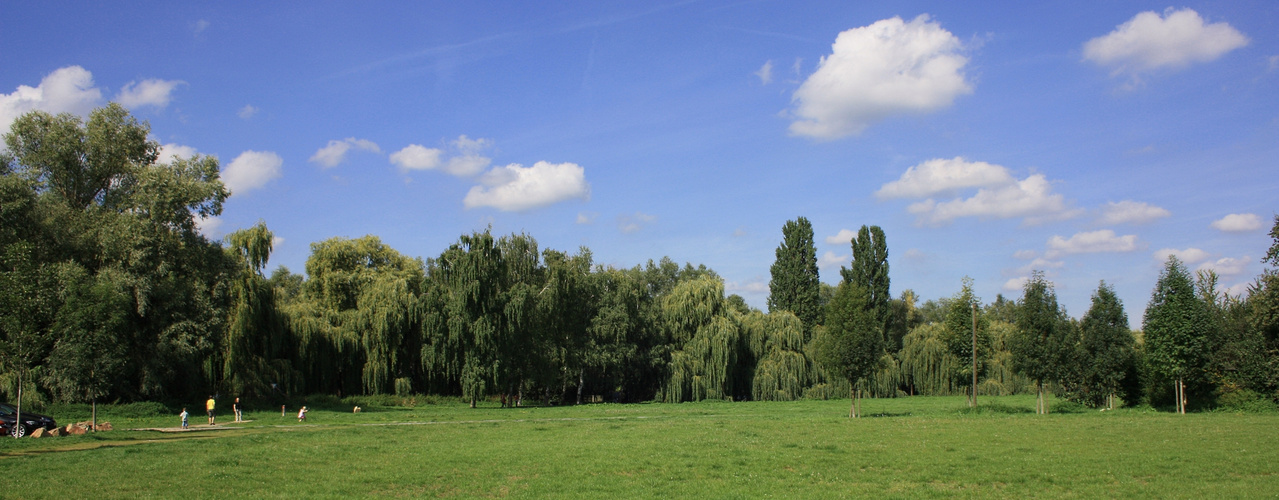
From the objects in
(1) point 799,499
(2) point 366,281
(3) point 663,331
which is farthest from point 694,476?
(2) point 366,281

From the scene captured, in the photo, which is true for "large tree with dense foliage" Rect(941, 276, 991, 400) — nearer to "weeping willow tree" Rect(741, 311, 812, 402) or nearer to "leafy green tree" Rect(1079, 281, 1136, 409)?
"leafy green tree" Rect(1079, 281, 1136, 409)

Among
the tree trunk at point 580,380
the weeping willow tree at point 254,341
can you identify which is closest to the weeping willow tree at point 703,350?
the tree trunk at point 580,380

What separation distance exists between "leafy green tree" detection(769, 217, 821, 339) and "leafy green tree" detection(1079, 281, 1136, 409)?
28499 mm

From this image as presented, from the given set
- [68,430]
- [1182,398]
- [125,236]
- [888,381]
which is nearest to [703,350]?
[888,381]

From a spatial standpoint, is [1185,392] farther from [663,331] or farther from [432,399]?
[432,399]

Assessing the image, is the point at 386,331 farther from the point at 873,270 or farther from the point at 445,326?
the point at 873,270

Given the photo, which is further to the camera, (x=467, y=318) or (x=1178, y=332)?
(x=467, y=318)

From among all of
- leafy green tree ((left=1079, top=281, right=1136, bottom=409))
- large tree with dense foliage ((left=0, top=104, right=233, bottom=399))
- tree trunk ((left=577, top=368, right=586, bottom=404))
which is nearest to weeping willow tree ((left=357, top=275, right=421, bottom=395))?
large tree with dense foliage ((left=0, top=104, right=233, bottom=399))

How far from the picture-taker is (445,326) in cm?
4856

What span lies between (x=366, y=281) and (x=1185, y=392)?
176 ft

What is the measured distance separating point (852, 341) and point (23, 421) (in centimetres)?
3449

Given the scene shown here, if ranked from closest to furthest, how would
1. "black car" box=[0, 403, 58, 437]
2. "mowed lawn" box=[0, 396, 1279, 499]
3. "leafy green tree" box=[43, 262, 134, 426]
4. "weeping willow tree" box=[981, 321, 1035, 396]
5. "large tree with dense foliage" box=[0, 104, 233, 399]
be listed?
1. "mowed lawn" box=[0, 396, 1279, 499]
2. "black car" box=[0, 403, 58, 437]
3. "leafy green tree" box=[43, 262, 134, 426]
4. "large tree with dense foliage" box=[0, 104, 233, 399]
5. "weeping willow tree" box=[981, 321, 1035, 396]

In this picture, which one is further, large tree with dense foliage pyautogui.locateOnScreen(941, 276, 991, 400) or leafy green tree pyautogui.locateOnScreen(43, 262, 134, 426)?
large tree with dense foliage pyautogui.locateOnScreen(941, 276, 991, 400)

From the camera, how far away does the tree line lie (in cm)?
3403
